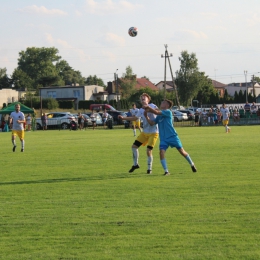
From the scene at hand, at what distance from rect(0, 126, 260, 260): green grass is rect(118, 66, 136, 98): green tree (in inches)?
4205

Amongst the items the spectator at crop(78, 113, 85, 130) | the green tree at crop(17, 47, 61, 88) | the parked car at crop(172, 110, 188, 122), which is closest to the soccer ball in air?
the spectator at crop(78, 113, 85, 130)

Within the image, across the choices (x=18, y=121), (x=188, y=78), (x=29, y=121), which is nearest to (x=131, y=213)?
(x=18, y=121)

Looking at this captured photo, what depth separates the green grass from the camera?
7020 mm

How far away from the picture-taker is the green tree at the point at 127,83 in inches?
4835

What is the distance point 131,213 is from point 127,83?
4507 inches

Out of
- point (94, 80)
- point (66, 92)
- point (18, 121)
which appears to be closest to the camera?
point (18, 121)

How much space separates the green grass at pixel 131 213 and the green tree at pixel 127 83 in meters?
107

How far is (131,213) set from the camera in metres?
9.17

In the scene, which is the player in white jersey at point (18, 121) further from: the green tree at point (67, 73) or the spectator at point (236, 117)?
the green tree at point (67, 73)

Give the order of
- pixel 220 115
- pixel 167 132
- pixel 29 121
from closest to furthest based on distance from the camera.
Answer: pixel 167 132, pixel 29 121, pixel 220 115

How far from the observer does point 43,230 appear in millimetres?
8141

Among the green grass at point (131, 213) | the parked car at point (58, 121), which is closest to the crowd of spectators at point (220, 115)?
the parked car at point (58, 121)

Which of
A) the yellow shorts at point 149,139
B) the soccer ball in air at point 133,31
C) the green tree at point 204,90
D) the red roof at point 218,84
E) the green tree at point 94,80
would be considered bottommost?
the yellow shorts at point 149,139

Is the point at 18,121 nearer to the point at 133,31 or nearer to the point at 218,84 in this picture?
the point at 133,31
